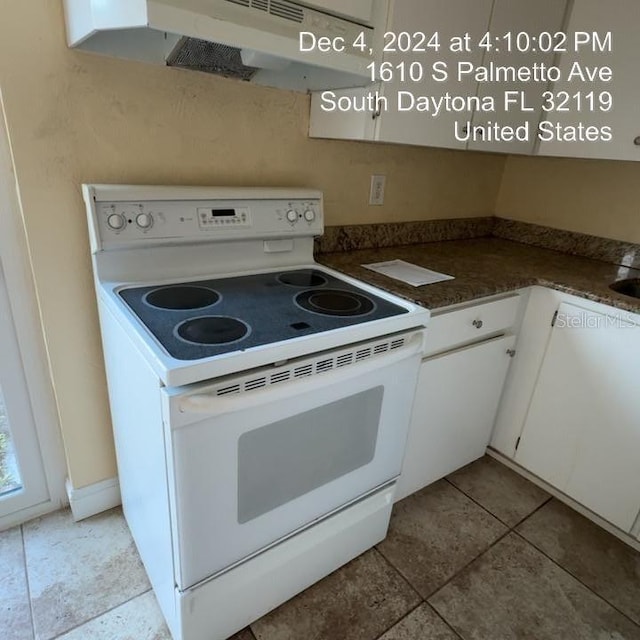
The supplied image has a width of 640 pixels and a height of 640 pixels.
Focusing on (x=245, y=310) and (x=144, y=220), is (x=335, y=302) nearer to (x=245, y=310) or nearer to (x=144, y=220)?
(x=245, y=310)

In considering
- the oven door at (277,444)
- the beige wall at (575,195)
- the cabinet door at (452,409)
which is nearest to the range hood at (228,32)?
the oven door at (277,444)

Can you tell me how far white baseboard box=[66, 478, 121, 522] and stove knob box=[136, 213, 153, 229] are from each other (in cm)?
96

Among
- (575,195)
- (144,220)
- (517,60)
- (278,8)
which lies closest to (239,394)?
(144,220)

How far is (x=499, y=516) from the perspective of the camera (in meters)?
1.72

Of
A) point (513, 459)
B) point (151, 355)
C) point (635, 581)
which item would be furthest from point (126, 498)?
point (635, 581)

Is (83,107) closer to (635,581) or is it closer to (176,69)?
(176,69)

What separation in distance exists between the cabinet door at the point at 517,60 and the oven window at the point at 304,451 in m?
1.15

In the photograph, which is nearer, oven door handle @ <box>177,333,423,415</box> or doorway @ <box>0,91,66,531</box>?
oven door handle @ <box>177,333,423,415</box>

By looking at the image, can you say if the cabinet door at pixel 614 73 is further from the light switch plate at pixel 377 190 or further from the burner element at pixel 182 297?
the burner element at pixel 182 297

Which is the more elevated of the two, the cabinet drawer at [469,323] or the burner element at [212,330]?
the burner element at [212,330]

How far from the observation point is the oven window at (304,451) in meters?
1.03

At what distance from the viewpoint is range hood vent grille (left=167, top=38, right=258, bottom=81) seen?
106 cm

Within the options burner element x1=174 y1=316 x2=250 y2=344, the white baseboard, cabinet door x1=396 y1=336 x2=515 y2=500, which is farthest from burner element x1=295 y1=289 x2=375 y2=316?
the white baseboard

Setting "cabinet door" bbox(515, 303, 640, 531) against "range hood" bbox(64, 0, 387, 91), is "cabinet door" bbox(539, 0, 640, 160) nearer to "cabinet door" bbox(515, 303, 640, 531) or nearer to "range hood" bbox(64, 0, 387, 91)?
"cabinet door" bbox(515, 303, 640, 531)
